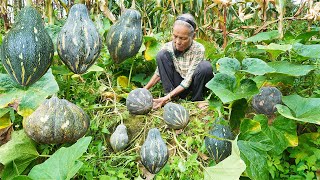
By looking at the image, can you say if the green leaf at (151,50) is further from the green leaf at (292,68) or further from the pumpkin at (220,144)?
the pumpkin at (220,144)

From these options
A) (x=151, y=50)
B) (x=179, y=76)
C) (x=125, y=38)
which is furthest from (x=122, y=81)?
(x=125, y=38)

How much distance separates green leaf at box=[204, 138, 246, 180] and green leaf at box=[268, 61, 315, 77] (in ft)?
2.12

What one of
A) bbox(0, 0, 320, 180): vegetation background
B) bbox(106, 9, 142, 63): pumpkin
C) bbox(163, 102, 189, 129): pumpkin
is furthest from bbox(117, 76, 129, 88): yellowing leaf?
bbox(106, 9, 142, 63): pumpkin

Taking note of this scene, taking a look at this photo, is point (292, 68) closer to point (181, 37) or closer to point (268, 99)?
point (268, 99)

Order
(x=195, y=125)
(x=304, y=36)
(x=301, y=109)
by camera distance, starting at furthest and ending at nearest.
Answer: (x=304, y=36) < (x=195, y=125) < (x=301, y=109)

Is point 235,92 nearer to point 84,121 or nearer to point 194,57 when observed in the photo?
point 84,121

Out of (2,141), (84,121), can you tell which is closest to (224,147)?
(84,121)

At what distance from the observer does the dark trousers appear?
2676mm

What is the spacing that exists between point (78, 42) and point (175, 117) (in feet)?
4.98

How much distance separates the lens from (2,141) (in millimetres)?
1900

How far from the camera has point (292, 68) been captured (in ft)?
6.29

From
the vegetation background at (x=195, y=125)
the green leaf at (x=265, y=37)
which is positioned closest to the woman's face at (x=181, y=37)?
the vegetation background at (x=195, y=125)

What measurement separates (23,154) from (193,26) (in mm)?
1404

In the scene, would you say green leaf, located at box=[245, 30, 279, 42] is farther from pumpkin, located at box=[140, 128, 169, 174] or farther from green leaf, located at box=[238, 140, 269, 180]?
pumpkin, located at box=[140, 128, 169, 174]
